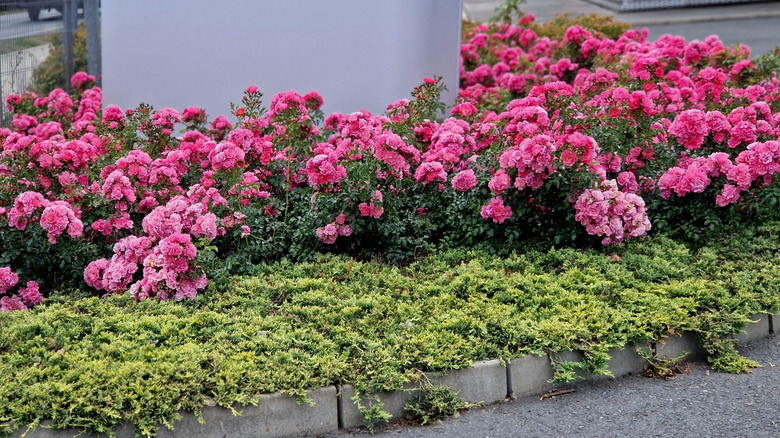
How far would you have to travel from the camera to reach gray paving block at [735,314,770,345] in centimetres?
398

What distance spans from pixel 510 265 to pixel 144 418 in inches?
85.7

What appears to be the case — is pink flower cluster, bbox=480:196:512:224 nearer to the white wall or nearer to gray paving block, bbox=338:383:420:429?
gray paving block, bbox=338:383:420:429

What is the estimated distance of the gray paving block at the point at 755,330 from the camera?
398 centimetres

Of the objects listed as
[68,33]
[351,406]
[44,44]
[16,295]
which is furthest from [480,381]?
[68,33]

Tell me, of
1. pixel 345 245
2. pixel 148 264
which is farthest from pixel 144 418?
pixel 345 245

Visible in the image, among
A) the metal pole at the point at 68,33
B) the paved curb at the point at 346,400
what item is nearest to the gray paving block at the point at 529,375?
the paved curb at the point at 346,400

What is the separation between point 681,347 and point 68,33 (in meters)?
6.36

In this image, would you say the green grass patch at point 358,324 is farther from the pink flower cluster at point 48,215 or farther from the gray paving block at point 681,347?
the pink flower cluster at point 48,215

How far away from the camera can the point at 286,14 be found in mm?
5902

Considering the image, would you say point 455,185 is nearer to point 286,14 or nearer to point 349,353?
point 349,353

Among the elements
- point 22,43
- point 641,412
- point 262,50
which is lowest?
point 641,412

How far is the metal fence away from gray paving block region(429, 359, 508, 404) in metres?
5.08

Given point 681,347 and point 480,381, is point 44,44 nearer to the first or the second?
point 480,381

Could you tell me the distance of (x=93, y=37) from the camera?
792 cm
